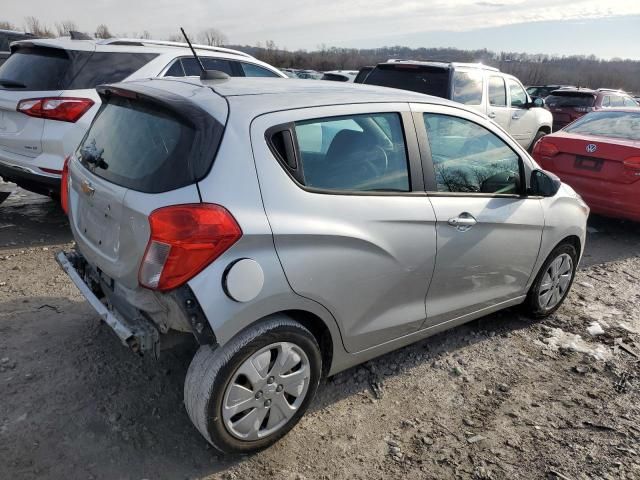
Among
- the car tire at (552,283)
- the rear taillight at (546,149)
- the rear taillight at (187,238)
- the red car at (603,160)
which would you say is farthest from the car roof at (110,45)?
the red car at (603,160)

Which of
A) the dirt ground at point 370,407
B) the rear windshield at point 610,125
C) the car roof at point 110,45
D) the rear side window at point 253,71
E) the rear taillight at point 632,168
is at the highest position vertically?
the car roof at point 110,45

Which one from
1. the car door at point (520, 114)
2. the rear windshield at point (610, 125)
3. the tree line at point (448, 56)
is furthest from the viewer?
the tree line at point (448, 56)

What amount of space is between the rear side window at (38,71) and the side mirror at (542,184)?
13.9 ft

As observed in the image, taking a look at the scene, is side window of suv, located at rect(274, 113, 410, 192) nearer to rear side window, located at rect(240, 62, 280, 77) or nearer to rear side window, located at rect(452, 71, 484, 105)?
rear side window, located at rect(240, 62, 280, 77)

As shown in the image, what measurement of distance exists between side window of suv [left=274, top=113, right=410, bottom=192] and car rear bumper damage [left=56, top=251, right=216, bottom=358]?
771mm

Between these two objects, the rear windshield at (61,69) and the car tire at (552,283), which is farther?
the rear windshield at (61,69)

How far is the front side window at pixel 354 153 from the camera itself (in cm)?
249

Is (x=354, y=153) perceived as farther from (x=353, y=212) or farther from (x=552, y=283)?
(x=552, y=283)

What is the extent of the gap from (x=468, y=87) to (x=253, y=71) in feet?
11.5

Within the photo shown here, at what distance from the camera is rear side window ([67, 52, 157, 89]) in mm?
4973

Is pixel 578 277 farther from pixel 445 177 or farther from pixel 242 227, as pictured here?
pixel 242 227

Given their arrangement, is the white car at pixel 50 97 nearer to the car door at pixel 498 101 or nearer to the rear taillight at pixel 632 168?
the rear taillight at pixel 632 168

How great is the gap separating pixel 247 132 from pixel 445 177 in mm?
1314

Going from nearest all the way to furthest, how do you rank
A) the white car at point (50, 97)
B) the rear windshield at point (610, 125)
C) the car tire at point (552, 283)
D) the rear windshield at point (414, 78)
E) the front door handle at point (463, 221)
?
the front door handle at point (463, 221), the car tire at point (552, 283), the white car at point (50, 97), the rear windshield at point (610, 125), the rear windshield at point (414, 78)
